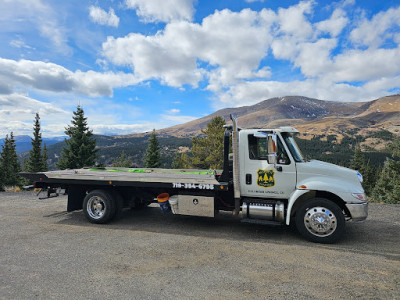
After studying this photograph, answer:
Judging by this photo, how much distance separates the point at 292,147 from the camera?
20.1ft

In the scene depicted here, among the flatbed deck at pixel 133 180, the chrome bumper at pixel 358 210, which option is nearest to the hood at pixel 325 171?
the chrome bumper at pixel 358 210

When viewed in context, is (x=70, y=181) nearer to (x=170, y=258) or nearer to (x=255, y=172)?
(x=170, y=258)

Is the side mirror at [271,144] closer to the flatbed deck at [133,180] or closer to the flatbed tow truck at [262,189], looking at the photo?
the flatbed tow truck at [262,189]

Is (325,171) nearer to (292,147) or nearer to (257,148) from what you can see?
(292,147)

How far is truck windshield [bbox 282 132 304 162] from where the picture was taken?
19.8 ft

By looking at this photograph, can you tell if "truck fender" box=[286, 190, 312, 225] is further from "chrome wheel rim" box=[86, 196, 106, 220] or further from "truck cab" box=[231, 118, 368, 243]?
"chrome wheel rim" box=[86, 196, 106, 220]

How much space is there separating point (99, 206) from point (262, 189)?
4.83 meters

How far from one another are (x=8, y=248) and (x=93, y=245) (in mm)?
1797

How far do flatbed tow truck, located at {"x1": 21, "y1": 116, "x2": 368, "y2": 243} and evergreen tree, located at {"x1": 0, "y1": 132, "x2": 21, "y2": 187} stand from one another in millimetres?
37570

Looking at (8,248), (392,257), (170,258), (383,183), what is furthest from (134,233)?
(383,183)

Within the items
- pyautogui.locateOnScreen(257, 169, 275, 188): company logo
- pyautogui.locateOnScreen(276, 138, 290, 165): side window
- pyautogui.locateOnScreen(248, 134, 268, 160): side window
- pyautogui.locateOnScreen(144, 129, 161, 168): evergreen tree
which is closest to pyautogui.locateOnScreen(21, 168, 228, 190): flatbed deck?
pyautogui.locateOnScreen(257, 169, 275, 188): company logo

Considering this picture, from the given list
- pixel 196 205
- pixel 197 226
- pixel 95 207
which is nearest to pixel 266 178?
pixel 196 205

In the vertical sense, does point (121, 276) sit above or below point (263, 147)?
below

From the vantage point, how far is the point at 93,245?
5.41 metres
